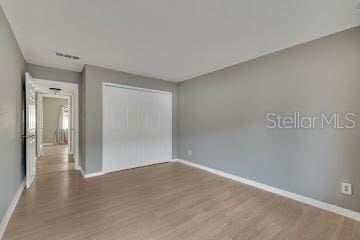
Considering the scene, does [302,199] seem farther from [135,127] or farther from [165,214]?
[135,127]

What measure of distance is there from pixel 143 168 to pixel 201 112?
1.96 m

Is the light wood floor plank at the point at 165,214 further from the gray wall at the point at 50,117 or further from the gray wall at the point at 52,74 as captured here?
the gray wall at the point at 50,117

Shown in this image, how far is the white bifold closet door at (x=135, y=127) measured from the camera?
375cm

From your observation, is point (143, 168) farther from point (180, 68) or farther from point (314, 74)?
point (314, 74)

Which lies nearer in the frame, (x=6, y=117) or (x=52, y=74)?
(x=6, y=117)

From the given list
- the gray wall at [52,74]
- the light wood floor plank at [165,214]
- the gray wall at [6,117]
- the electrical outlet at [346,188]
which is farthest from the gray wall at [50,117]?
the electrical outlet at [346,188]

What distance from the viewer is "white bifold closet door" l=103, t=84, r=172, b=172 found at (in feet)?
12.3

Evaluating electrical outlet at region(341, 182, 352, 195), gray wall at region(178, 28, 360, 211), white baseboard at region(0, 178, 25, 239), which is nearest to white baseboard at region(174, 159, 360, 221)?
gray wall at region(178, 28, 360, 211)

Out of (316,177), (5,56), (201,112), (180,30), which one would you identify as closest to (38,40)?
(5,56)

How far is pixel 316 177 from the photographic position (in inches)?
91.7

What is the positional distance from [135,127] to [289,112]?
3178 mm

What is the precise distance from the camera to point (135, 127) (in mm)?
4156

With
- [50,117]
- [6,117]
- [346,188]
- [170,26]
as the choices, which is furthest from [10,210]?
[50,117]

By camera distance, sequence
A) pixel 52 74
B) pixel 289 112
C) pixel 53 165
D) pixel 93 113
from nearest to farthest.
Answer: pixel 289 112
pixel 93 113
pixel 52 74
pixel 53 165
